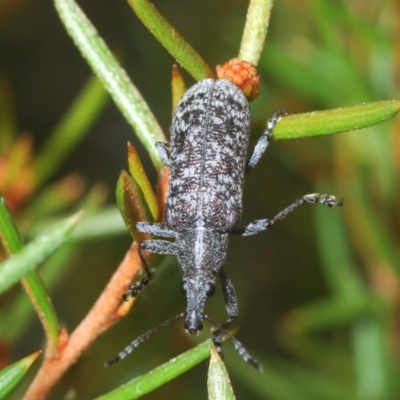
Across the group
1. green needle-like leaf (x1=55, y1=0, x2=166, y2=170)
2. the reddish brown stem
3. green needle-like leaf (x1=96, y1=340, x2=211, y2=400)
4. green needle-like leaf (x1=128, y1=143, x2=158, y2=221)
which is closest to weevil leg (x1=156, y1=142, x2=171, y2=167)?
green needle-like leaf (x1=55, y1=0, x2=166, y2=170)

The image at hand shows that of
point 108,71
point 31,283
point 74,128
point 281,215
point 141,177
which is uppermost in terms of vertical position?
point 74,128

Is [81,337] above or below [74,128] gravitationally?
below

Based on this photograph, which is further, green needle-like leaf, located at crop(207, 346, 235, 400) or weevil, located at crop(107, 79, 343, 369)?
weevil, located at crop(107, 79, 343, 369)

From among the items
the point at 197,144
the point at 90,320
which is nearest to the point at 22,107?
the point at 197,144

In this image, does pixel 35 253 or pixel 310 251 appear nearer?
pixel 35 253

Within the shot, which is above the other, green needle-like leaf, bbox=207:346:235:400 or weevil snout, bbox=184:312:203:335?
weevil snout, bbox=184:312:203:335

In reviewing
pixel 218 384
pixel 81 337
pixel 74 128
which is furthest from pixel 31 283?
pixel 74 128

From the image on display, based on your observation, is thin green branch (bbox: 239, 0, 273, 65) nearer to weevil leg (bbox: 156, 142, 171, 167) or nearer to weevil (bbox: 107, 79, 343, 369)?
weevil leg (bbox: 156, 142, 171, 167)

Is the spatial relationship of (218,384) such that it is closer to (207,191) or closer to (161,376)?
(161,376)
